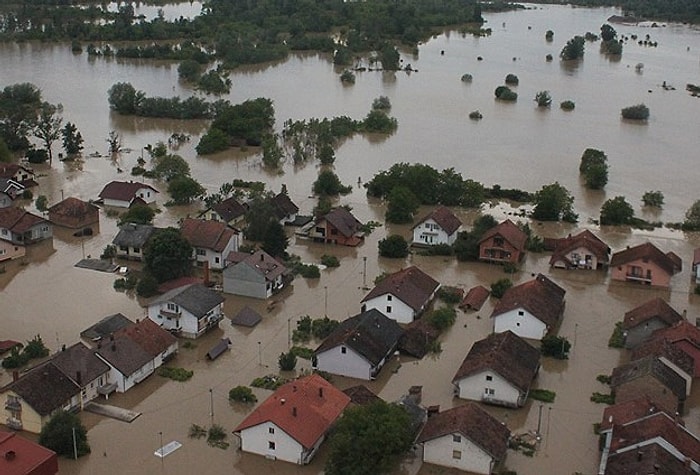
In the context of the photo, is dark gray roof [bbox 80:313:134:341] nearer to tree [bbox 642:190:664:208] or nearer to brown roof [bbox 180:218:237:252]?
brown roof [bbox 180:218:237:252]

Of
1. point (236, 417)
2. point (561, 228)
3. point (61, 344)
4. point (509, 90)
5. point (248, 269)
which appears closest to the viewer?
point (236, 417)

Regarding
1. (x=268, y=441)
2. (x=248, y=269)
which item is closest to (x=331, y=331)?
(x=248, y=269)

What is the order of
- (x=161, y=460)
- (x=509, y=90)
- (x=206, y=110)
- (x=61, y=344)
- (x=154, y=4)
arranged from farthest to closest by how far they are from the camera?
(x=154, y=4)
(x=509, y=90)
(x=206, y=110)
(x=61, y=344)
(x=161, y=460)

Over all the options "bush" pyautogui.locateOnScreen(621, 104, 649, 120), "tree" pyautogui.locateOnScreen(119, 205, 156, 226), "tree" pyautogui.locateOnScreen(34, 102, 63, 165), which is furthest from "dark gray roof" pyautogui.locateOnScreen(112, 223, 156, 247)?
"bush" pyautogui.locateOnScreen(621, 104, 649, 120)

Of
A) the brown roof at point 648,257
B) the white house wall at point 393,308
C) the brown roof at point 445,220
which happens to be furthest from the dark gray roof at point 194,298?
the brown roof at point 648,257

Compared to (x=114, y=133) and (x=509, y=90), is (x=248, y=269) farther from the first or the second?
(x=509, y=90)

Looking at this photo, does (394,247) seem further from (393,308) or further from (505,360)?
(505,360)

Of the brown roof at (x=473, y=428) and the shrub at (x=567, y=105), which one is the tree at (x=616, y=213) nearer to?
the brown roof at (x=473, y=428)

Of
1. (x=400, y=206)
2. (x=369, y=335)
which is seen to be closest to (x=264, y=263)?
(x=369, y=335)
